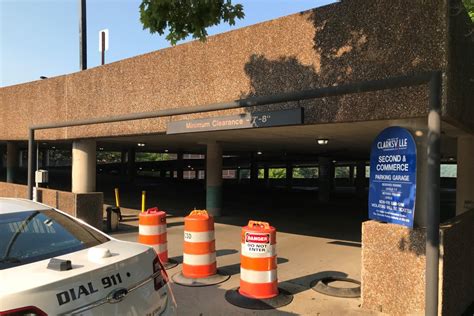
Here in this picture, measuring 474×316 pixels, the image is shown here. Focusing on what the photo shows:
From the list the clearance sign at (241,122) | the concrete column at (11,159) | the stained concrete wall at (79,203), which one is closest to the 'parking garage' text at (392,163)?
the clearance sign at (241,122)

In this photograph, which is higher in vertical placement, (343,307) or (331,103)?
(331,103)

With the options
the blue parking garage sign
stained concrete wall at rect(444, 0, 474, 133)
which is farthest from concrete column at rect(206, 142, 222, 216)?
the blue parking garage sign

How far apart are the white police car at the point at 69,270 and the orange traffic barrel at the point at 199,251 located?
8.91ft

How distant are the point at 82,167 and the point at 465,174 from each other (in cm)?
960

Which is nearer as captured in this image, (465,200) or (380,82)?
(380,82)

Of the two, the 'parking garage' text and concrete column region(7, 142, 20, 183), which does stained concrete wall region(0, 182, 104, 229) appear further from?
concrete column region(7, 142, 20, 183)

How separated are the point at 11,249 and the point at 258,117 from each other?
4514mm

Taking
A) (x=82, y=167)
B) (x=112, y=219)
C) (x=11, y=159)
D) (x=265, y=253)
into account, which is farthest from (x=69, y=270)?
(x=11, y=159)

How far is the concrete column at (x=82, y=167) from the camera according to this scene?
11.9 metres

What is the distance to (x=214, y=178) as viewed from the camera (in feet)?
50.0

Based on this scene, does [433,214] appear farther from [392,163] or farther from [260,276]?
[260,276]

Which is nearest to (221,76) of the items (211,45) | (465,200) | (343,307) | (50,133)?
(211,45)

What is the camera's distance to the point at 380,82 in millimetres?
4844

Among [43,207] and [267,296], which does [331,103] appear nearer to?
[267,296]
